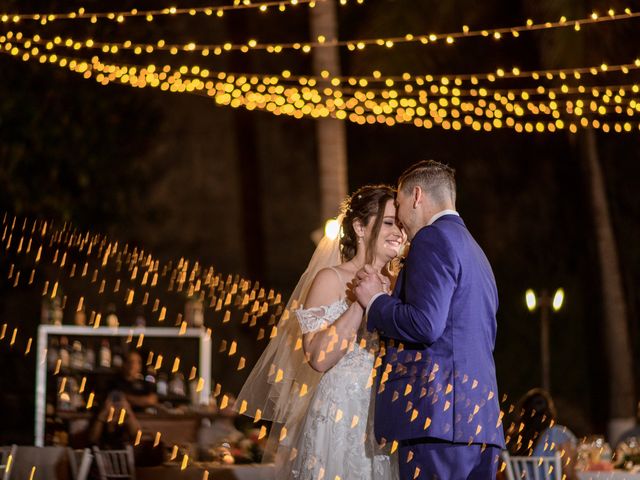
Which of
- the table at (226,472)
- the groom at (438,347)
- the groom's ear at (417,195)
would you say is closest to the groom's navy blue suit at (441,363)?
the groom at (438,347)

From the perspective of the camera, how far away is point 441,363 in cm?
420

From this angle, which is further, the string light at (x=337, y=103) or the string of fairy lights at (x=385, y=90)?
the string light at (x=337, y=103)

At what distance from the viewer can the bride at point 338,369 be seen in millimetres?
4734

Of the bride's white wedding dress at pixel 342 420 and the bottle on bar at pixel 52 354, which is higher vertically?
the bottle on bar at pixel 52 354

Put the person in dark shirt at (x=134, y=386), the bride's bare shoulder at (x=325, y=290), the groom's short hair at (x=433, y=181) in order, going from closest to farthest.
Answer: the groom's short hair at (x=433, y=181), the bride's bare shoulder at (x=325, y=290), the person in dark shirt at (x=134, y=386)

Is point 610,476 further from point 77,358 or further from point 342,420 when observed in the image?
point 77,358

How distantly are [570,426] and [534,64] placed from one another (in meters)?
5.14

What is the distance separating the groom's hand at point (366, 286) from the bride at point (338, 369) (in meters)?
0.26

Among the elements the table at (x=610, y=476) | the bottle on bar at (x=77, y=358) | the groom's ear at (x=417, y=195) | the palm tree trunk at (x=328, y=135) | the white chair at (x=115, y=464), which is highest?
the palm tree trunk at (x=328, y=135)

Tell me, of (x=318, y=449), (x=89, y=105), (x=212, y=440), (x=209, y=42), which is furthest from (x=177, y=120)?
(x=318, y=449)

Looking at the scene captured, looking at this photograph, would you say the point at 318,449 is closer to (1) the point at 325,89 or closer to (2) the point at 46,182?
(1) the point at 325,89

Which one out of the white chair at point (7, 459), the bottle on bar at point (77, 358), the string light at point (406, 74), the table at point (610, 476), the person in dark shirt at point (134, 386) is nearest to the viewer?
the white chair at point (7, 459)

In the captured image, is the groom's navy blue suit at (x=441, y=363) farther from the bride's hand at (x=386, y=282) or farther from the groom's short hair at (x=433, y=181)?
the bride's hand at (x=386, y=282)

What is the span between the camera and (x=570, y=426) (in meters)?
16.0
